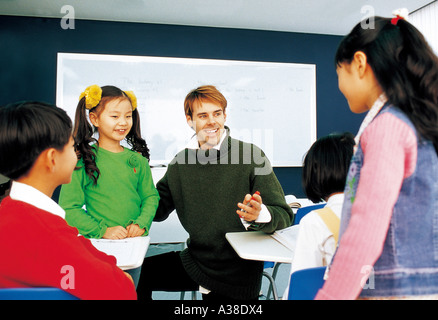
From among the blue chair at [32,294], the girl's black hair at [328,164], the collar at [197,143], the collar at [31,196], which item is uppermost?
the collar at [197,143]

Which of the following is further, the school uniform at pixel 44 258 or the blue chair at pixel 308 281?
the blue chair at pixel 308 281

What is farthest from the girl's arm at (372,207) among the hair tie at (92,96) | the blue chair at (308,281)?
the hair tie at (92,96)

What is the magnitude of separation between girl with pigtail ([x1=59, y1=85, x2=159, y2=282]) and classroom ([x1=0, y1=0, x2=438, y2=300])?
233 centimetres

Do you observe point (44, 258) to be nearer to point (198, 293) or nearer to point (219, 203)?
point (219, 203)

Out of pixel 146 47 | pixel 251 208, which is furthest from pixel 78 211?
pixel 146 47

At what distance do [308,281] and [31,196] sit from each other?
2.53 ft

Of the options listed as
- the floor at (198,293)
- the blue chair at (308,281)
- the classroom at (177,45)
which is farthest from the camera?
the classroom at (177,45)

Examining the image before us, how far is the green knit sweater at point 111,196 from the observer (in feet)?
3.97

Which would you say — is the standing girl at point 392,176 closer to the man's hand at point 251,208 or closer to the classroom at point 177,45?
the man's hand at point 251,208

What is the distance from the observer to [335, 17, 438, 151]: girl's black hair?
0.61 metres

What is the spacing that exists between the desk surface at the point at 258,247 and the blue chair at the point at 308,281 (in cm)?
22

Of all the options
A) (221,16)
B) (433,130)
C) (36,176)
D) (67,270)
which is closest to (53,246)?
(67,270)

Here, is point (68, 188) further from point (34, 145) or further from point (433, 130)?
point (433, 130)

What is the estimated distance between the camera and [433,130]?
577 mm
